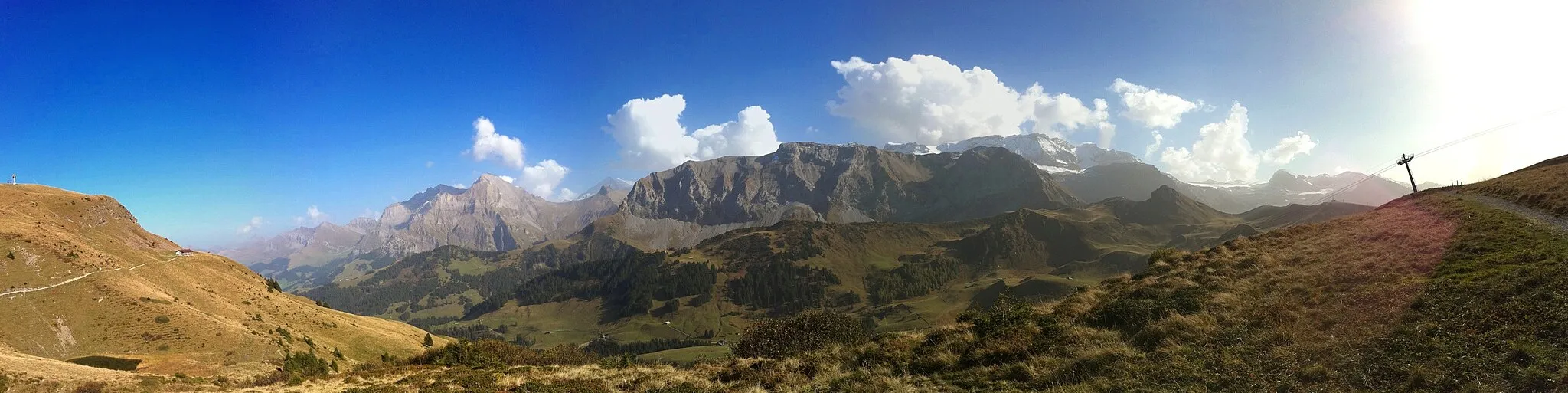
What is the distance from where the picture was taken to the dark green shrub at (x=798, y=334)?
30703 millimetres

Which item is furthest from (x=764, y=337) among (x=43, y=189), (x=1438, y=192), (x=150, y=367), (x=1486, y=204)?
(x=43, y=189)

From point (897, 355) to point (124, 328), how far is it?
8468 cm

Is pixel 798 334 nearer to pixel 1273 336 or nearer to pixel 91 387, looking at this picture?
pixel 1273 336

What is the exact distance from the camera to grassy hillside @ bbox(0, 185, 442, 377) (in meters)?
53.7

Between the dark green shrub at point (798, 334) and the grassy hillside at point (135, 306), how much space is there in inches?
1876

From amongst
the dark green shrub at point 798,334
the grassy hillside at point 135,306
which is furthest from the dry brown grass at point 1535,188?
the grassy hillside at point 135,306

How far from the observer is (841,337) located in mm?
34344

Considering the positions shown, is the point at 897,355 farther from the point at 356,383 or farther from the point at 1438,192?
the point at 1438,192

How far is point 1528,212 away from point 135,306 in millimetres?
122810

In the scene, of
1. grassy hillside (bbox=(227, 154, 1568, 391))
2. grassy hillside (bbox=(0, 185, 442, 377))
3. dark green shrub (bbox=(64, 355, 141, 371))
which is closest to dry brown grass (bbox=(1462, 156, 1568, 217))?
grassy hillside (bbox=(227, 154, 1568, 391))

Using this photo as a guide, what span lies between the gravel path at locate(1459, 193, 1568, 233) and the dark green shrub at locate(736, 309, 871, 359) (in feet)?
108

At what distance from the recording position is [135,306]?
60.8 metres

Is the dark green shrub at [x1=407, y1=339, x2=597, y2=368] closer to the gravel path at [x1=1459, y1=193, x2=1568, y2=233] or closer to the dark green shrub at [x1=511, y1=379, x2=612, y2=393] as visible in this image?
the dark green shrub at [x1=511, y1=379, x2=612, y2=393]

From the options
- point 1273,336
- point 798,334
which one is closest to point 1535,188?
point 1273,336
